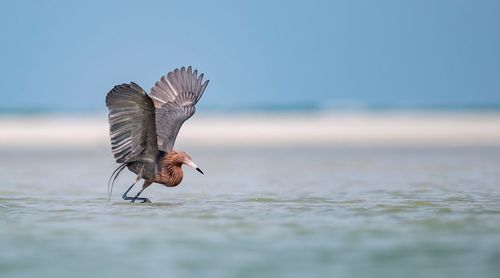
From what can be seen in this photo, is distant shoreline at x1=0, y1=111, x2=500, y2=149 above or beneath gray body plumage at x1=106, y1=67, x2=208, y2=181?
above

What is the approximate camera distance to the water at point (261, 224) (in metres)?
7.82

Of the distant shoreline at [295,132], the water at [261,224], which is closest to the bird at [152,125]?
the water at [261,224]

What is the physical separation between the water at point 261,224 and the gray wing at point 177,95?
3.04ft

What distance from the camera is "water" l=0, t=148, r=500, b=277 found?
782cm

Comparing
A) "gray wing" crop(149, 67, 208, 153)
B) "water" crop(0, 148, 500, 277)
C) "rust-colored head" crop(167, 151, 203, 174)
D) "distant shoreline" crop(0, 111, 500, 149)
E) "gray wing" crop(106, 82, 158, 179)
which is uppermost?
"distant shoreline" crop(0, 111, 500, 149)

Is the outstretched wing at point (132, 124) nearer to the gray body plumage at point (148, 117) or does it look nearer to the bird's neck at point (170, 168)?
the gray body plumage at point (148, 117)

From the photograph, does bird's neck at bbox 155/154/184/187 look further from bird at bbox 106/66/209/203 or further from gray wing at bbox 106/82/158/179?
gray wing at bbox 106/82/158/179

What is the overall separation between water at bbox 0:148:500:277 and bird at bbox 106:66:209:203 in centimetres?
40

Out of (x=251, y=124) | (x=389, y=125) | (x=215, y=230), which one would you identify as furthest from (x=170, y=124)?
(x=251, y=124)

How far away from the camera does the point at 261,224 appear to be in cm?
1019

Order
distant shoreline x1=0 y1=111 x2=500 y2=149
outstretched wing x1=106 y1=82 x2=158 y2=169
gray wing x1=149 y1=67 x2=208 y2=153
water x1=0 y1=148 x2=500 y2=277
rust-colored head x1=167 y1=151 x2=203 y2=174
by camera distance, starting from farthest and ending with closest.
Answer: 1. distant shoreline x1=0 y1=111 x2=500 y2=149
2. gray wing x1=149 y1=67 x2=208 y2=153
3. rust-colored head x1=167 y1=151 x2=203 y2=174
4. outstretched wing x1=106 y1=82 x2=158 y2=169
5. water x1=0 y1=148 x2=500 y2=277

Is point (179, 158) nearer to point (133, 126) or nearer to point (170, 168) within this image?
point (170, 168)

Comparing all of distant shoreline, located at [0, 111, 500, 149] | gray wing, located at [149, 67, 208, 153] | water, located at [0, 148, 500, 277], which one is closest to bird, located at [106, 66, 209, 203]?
gray wing, located at [149, 67, 208, 153]

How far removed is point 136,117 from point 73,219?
1.41 metres
